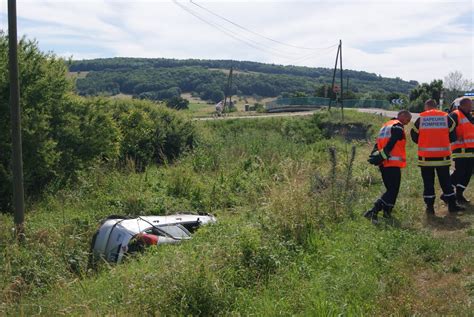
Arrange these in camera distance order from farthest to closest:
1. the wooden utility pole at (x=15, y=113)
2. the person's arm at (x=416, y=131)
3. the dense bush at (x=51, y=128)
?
the dense bush at (x=51, y=128), the person's arm at (x=416, y=131), the wooden utility pole at (x=15, y=113)

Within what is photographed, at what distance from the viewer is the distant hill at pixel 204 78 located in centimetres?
7819

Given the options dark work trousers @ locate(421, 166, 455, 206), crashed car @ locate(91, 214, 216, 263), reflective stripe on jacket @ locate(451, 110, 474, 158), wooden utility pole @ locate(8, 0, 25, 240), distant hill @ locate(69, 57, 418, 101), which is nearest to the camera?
wooden utility pole @ locate(8, 0, 25, 240)

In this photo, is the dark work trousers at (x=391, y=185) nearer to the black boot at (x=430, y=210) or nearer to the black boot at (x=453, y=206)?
the black boot at (x=430, y=210)

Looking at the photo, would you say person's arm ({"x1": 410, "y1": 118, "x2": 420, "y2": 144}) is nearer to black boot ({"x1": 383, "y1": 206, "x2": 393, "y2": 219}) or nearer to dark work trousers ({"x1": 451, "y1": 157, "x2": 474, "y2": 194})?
dark work trousers ({"x1": 451, "y1": 157, "x2": 474, "y2": 194})

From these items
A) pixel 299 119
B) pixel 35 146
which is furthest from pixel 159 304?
pixel 299 119

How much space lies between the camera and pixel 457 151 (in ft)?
30.2

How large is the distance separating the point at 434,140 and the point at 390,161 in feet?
2.91

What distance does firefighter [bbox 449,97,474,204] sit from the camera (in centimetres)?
909

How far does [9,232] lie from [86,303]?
3939 mm

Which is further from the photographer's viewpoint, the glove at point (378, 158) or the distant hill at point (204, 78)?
the distant hill at point (204, 78)

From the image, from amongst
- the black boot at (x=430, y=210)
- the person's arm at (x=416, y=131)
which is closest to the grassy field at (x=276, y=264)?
the black boot at (x=430, y=210)

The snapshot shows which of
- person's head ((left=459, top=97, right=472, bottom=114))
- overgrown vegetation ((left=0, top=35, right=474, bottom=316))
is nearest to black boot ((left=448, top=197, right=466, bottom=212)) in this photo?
overgrown vegetation ((left=0, top=35, right=474, bottom=316))

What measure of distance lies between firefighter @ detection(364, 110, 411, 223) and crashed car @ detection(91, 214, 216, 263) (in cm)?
333

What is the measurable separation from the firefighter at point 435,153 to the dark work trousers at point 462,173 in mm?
557
